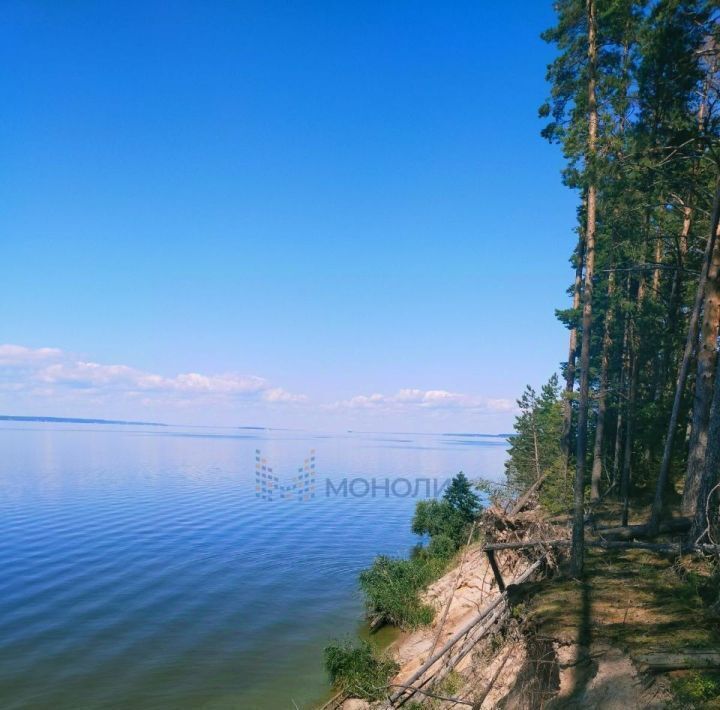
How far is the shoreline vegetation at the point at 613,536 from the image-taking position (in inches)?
396

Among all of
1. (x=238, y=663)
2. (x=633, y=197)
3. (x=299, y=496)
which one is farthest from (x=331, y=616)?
(x=299, y=496)

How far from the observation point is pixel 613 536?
17.8m

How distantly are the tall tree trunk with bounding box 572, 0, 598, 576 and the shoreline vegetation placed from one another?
2.3 inches

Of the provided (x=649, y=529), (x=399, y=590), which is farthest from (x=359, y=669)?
(x=649, y=529)

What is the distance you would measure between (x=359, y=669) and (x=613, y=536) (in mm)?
9831

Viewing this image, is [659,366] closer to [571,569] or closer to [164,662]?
[571,569]

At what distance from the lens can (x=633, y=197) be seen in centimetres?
1856

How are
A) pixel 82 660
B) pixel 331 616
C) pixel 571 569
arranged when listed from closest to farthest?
pixel 571 569 → pixel 82 660 → pixel 331 616

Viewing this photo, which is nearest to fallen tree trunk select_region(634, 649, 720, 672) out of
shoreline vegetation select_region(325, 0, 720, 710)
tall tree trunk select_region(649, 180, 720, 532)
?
shoreline vegetation select_region(325, 0, 720, 710)

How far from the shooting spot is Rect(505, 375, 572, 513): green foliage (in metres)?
28.2

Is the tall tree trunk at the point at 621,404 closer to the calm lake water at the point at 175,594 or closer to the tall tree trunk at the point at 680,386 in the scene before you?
the tall tree trunk at the point at 680,386

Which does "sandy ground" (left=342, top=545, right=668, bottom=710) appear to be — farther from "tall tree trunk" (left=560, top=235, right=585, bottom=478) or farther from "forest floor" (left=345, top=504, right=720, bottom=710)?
"tall tree trunk" (left=560, top=235, right=585, bottom=478)

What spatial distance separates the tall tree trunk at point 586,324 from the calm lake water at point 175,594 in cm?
1048

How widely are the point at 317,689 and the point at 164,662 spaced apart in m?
6.33
